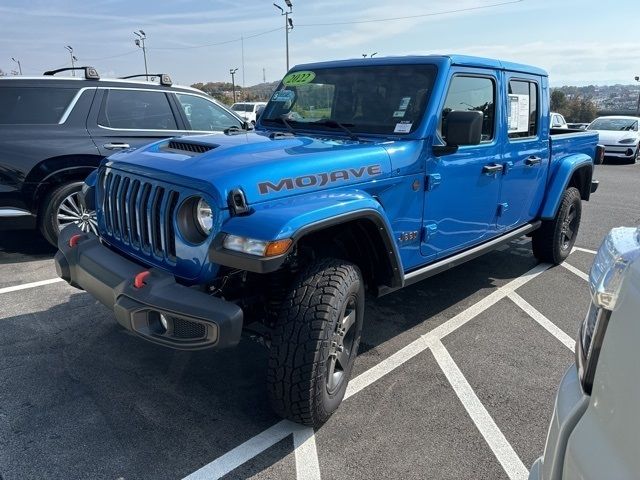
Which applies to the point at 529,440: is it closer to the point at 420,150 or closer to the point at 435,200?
the point at 435,200

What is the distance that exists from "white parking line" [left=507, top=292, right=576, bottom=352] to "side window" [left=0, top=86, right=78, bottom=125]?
504 cm

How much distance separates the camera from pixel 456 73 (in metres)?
3.59

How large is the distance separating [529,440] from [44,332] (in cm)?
334

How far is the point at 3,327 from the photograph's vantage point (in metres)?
3.79

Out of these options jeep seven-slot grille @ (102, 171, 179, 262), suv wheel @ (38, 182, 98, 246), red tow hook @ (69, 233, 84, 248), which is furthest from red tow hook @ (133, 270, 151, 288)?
suv wheel @ (38, 182, 98, 246)

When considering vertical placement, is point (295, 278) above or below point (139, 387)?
above

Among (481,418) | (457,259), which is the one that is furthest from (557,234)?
(481,418)

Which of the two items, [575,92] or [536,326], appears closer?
[536,326]

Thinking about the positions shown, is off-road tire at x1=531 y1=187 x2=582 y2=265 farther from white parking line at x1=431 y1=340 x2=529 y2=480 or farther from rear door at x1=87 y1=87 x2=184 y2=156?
rear door at x1=87 y1=87 x2=184 y2=156

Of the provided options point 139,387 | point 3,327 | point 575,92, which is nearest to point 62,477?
point 139,387

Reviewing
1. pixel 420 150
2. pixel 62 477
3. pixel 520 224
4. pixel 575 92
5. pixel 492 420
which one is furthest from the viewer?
pixel 575 92

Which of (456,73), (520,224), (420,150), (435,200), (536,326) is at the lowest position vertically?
(536,326)

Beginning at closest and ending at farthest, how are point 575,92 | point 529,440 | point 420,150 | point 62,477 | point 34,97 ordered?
point 62,477, point 529,440, point 420,150, point 34,97, point 575,92

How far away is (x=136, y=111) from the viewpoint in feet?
19.8
